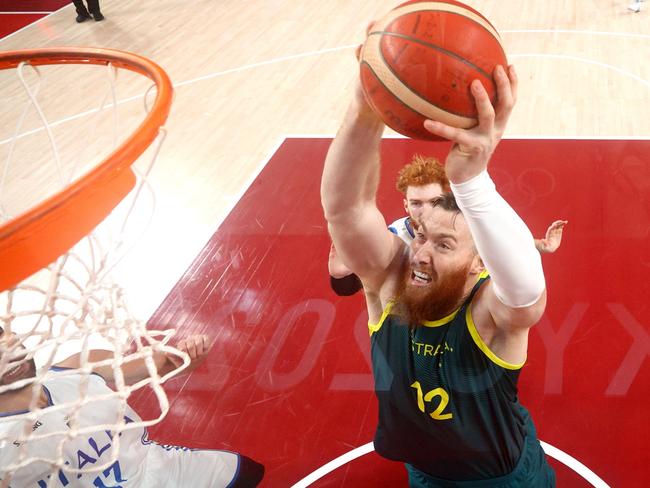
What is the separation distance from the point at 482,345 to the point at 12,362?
135 cm

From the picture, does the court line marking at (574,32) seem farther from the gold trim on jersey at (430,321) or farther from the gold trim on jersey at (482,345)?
the gold trim on jersey at (482,345)

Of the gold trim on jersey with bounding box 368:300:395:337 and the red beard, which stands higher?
the red beard

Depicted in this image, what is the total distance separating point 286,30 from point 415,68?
683cm

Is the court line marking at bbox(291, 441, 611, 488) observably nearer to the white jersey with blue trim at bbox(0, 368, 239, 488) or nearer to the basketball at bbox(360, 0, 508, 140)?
the white jersey with blue trim at bbox(0, 368, 239, 488)

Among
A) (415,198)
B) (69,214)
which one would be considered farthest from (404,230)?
(69,214)

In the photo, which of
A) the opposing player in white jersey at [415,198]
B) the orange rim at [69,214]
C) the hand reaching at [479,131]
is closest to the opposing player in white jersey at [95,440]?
the orange rim at [69,214]

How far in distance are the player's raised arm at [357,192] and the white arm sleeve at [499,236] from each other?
13.0 inches

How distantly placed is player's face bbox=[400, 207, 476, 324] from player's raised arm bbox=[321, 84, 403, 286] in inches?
4.2

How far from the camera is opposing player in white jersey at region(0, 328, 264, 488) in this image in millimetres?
1978

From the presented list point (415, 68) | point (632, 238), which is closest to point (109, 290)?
point (415, 68)

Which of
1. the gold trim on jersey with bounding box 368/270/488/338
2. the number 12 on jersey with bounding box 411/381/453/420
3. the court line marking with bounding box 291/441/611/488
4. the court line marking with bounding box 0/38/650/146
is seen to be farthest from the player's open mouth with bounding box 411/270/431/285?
the court line marking with bounding box 0/38/650/146

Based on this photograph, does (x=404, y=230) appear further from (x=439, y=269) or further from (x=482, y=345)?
(x=482, y=345)

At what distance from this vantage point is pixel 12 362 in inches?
79.7

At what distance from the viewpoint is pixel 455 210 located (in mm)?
2086
